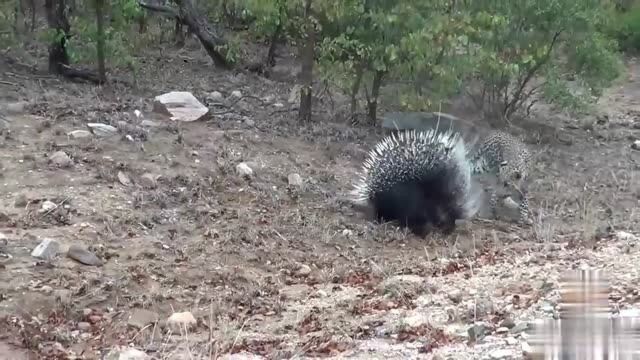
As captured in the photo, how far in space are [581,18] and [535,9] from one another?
588mm

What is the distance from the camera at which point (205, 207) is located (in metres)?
7.27

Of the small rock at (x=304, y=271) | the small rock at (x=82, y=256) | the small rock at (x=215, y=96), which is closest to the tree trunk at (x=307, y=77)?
the small rock at (x=215, y=96)

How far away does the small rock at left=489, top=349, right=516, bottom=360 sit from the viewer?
3.84 metres

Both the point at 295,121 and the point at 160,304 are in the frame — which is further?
the point at 295,121

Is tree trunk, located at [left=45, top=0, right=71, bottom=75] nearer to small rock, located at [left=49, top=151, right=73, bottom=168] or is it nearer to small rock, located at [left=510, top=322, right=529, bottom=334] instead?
small rock, located at [left=49, top=151, right=73, bottom=168]

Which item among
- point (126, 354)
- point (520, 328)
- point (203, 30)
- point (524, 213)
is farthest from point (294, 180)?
point (203, 30)

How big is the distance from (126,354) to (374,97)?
6664 mm

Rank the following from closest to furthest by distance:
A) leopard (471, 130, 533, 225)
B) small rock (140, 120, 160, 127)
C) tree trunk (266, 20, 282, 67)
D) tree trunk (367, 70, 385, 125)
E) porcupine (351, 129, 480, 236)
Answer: porcupine (351, 129, 480, 236)
small rock (140, 120, 160, 127)
leopard (471, 130, 533, 225)
tree trunk (367, 70, 385, 125)
tree trunk (266, 20, 282, 67)

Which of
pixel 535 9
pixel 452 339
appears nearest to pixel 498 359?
pixel 452 339

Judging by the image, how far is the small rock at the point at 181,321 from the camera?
5.20 meters

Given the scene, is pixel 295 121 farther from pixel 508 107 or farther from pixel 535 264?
pixel 535 264

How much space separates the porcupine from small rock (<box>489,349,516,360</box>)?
13.2 ft

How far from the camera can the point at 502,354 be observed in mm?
3891

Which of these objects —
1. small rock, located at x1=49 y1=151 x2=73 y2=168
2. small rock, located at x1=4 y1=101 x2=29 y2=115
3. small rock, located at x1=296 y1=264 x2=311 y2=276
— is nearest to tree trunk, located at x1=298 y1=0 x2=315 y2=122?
small rock, located at x1=4 y1=101 x2=29 y2=115
